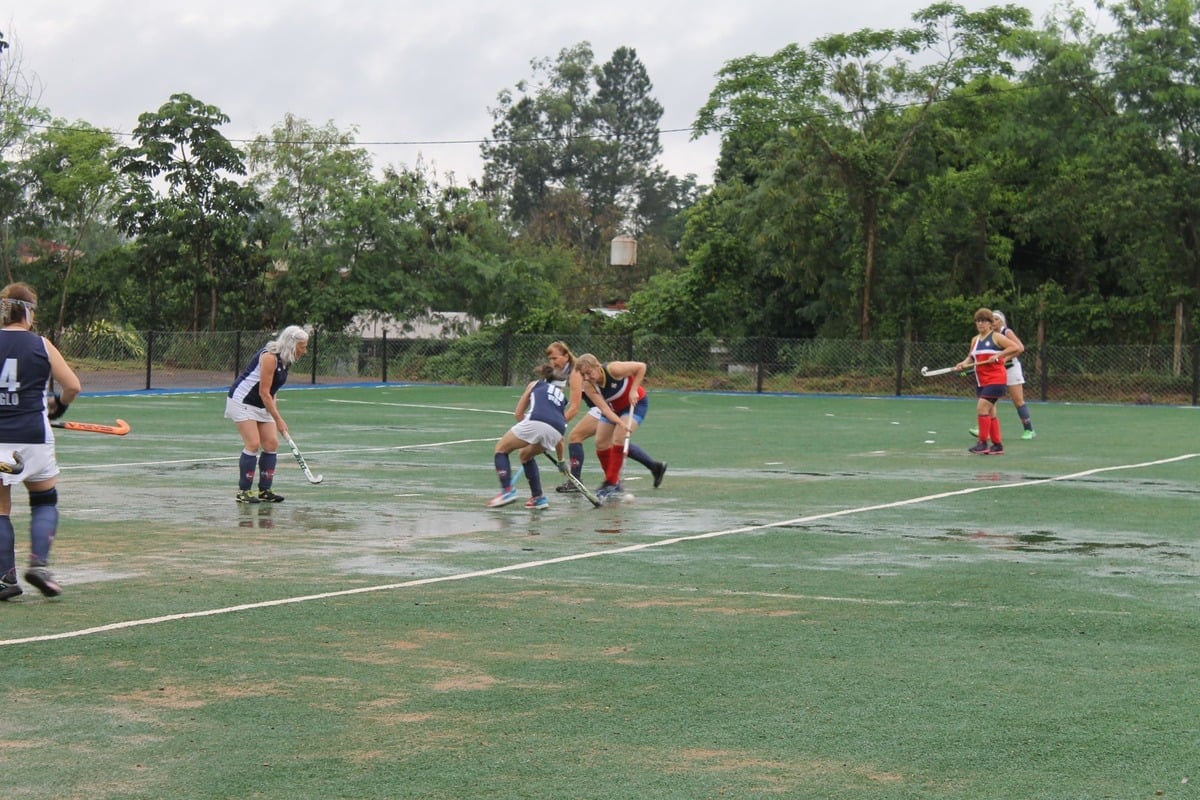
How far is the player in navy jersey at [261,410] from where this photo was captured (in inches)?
559

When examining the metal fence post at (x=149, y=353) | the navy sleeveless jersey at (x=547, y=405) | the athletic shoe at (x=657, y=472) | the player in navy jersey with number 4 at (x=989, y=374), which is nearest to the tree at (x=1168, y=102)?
the player in navy jersey with number 4 at (x=989, y=374)

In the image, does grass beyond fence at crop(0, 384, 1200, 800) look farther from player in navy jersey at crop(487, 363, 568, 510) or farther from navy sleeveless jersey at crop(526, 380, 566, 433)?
navy sleeveless jersey at crop(526, 380, 566, 433)

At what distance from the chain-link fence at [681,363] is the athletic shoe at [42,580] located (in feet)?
102

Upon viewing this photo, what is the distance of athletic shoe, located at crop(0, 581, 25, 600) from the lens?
8680 mm

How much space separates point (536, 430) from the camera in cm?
1347

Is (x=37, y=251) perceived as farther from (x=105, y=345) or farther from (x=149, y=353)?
(x=149, y=353)

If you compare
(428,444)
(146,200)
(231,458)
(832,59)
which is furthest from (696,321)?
(231,458)

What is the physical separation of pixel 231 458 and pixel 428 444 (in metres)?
3.69

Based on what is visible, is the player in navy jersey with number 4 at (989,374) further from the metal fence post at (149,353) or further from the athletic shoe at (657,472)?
the metal fence post at (149,353)

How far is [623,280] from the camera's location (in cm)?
7856

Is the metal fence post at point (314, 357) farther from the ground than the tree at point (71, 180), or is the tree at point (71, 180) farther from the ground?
the tree at point (71, 180)

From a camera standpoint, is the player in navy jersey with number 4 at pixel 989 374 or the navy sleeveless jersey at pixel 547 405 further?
the player in navy jersey with number 4 at pixel 989 374

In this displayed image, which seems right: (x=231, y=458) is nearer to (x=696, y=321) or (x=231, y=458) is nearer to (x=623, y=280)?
(x=696, y=321)

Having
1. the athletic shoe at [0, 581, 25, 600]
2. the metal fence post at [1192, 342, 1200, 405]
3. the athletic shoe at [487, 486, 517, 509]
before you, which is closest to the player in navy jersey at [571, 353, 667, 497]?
the athletic shoe at [487, 486, 517, 509]
